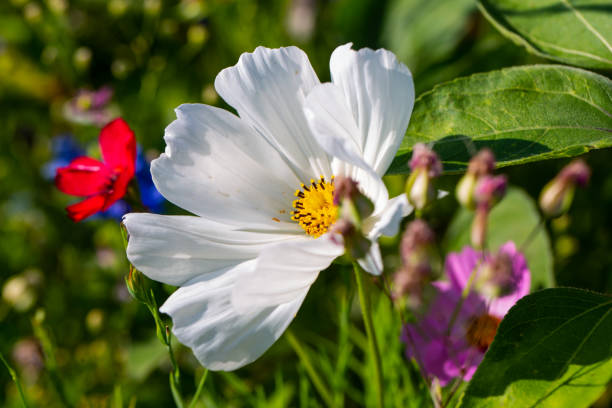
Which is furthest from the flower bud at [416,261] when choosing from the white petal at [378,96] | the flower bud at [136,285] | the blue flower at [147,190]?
the blue flower at [147,190]

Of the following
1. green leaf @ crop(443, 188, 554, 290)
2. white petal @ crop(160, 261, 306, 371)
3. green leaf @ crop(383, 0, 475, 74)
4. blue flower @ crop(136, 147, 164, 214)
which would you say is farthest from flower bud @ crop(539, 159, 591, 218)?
green leaf @ crop(383, 0, 475, 74)

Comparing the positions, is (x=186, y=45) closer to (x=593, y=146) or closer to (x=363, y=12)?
(x=363, y=12)

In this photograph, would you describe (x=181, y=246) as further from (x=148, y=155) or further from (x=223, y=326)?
(x=148, y=155)

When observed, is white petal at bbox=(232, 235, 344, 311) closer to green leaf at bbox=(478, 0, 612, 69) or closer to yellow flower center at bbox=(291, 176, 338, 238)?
yellow flower center at bbox=(291, 176, 338, 238)

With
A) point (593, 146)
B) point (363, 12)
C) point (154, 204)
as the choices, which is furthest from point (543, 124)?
point (363, 12)

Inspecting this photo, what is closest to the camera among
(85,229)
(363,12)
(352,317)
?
(352,317)

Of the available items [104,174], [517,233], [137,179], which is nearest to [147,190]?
[137,179]
